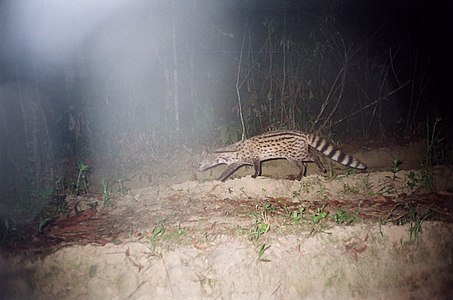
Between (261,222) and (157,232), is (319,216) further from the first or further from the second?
(157,232)

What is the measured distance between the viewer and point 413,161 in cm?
693

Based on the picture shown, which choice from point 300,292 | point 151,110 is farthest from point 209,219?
point 151,110

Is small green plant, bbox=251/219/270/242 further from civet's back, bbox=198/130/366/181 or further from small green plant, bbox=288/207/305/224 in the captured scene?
civet's back, bbox=198/130/366/181

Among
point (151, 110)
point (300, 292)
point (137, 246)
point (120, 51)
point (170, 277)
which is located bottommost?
point (300, 292)

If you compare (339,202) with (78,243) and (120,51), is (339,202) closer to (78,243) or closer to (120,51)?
(78,243)

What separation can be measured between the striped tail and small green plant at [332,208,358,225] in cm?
141

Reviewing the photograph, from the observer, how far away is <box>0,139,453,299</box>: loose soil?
3.82m

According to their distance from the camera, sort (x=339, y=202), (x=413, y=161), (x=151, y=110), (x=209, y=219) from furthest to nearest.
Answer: (x=151, y=110)
(x=413, y=161)
(x=339, y=202)
(x=209, y=219)

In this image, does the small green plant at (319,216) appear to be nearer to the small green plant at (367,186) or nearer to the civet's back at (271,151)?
the small green plant at (367,186)

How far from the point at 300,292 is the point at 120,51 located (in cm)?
610

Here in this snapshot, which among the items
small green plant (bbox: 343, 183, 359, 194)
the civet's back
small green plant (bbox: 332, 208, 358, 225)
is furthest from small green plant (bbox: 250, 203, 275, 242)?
the civet's back

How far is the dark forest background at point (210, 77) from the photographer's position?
6.36m

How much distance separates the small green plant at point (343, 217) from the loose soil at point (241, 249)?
0.04 feet

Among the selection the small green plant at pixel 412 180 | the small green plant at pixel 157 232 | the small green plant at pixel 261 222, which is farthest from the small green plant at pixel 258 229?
the small green plant at pixel 412 180
